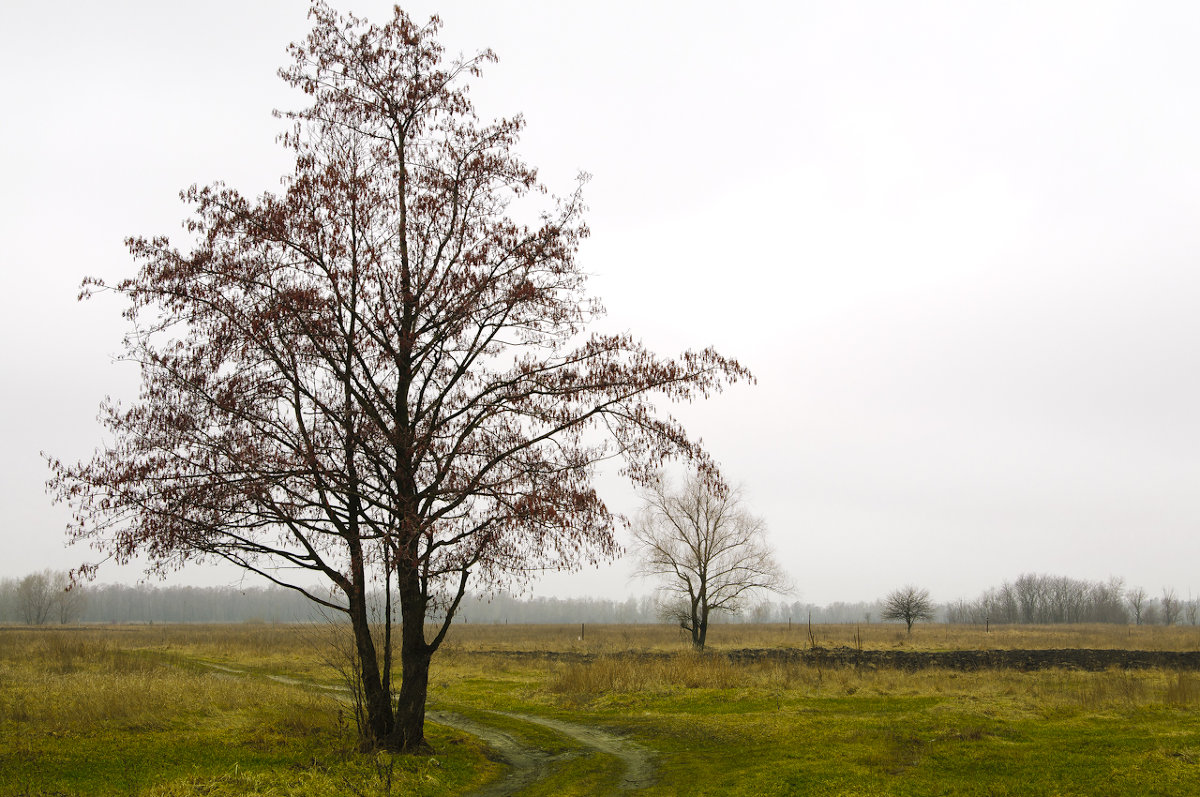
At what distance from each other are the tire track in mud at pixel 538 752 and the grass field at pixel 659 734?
0.13 m

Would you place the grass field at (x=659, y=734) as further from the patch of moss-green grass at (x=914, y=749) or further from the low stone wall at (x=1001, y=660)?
the low stone wall at (x=1001, y=660)

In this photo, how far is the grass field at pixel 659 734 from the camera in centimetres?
890

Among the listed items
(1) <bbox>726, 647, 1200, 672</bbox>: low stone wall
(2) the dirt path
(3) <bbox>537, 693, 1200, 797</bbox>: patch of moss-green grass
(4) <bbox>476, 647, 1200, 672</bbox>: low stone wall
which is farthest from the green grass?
(1) <bbox>726, 647, 1200, 672</bbox>: low stone wall

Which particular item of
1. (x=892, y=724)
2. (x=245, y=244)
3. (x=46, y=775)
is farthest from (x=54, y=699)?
(x=892, y=724)

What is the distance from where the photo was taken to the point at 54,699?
12.8 meters

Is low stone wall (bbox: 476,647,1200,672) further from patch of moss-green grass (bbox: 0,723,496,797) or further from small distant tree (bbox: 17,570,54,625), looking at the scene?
small distant tree (bbox: 17,570,54,625)

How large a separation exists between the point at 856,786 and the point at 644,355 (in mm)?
6118

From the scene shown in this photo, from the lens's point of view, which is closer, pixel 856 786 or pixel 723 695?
pixel 856 786

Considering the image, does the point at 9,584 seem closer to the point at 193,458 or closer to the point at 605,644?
the point at 605,644

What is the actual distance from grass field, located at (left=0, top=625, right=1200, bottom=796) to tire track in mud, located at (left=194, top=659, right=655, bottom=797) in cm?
13

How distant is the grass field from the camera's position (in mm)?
8898

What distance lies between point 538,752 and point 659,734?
8.35ft

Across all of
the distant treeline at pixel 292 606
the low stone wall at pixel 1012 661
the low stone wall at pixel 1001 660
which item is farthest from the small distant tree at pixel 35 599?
the low stone wall at pixel 1012 661

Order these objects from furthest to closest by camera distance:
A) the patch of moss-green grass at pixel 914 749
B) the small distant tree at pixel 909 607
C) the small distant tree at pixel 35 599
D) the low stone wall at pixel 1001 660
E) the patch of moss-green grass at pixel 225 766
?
the small distant tree at pixel 35 599, the small distant tree at pixel 909 607, the low stone wall at pixel 1001 660, the patch of moss-green grass at pixel 914 749, the patch of moss-green grass at pixel 225 766
